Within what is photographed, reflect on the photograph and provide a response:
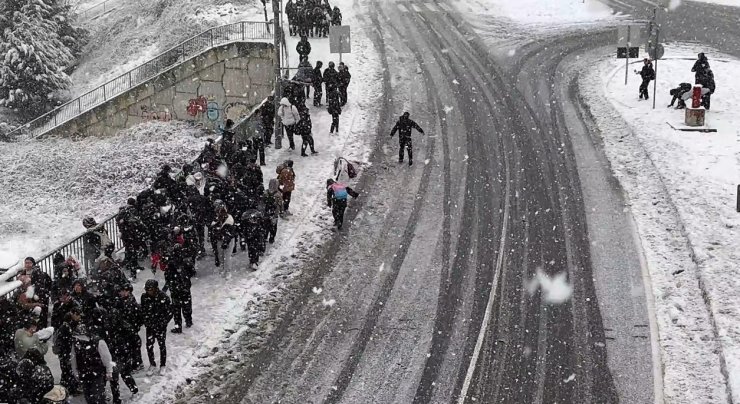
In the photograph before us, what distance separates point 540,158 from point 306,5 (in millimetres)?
14104

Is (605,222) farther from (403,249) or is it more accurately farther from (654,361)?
(654,361)

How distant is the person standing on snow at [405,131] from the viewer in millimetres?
20891

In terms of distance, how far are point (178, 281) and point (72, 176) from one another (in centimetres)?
1789

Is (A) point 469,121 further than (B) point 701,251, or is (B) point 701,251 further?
(A) point 469,121

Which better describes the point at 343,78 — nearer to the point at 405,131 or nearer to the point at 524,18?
the point at 405,131

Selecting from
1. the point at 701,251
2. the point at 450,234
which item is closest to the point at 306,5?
the point at 450,234

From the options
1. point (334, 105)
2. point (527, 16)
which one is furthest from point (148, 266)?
point (527, 16)

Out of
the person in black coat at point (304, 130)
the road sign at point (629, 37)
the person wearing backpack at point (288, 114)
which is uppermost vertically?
the road sign at point (629, 37)

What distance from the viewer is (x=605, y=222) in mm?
18094

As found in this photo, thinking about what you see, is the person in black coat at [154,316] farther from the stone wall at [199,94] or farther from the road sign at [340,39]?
the stone wall at [199,94]

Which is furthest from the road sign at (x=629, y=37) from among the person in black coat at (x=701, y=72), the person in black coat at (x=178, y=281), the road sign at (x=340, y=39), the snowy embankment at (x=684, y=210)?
the person in black coat at (x=178, y=281)

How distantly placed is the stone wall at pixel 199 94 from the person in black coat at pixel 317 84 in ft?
20.4

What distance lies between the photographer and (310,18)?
32.1m

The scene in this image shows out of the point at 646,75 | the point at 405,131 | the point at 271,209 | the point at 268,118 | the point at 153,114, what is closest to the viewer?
the point at 271,209
